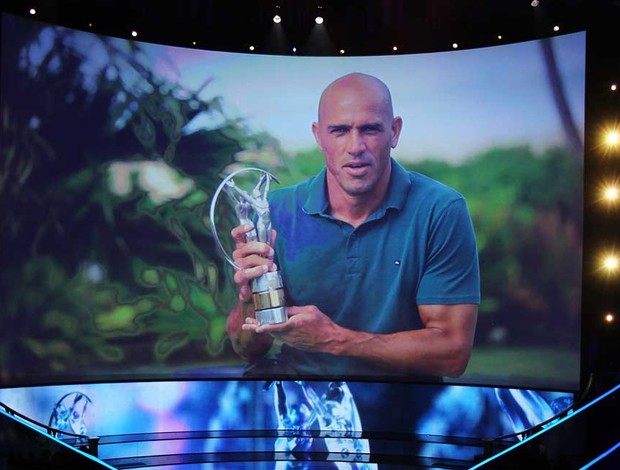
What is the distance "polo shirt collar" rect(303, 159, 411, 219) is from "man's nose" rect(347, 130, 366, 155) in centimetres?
47

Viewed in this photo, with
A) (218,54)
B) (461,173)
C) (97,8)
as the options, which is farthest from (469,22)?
(97,8)

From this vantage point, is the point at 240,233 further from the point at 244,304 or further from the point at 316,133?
the point at 316,133

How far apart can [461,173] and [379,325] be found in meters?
2.37

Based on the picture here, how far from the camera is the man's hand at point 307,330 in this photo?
1103cm

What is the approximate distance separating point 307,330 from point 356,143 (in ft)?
8.88

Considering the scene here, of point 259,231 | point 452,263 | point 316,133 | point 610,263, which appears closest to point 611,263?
point 610,263

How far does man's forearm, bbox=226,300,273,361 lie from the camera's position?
11.1m

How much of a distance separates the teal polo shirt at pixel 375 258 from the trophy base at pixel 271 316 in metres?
0.26

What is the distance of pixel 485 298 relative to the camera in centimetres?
1064

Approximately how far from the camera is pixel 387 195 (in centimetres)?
1112

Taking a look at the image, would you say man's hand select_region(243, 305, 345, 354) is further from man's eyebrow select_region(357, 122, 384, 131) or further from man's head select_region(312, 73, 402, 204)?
man's eyebrow select_region(357, 122, 384, 131)

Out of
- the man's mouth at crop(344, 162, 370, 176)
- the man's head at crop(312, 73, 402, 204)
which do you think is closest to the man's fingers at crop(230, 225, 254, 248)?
the man's head at crop(312, 73, 402, 204)

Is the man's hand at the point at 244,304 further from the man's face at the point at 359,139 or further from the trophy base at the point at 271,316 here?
Answer: the man's face at the point at 359,139

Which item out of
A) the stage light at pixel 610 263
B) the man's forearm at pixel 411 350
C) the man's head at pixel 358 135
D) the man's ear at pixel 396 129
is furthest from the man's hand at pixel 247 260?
the stage light at pixel 610 263
